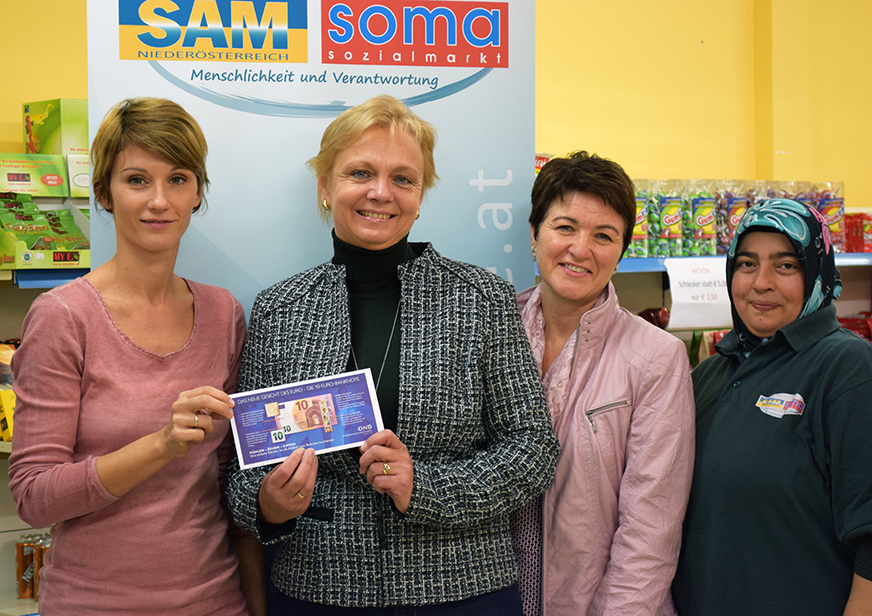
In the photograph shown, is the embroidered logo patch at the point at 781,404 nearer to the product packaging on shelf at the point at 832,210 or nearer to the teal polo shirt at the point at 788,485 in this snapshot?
the teal polo shirt at the point at 788,485

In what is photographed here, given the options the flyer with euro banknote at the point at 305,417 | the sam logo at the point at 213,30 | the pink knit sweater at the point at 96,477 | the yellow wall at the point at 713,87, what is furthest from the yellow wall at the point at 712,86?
the pink knit sweater at the point at 96,477

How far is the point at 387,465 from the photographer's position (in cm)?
151

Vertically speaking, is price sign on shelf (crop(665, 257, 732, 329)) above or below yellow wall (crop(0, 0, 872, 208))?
below

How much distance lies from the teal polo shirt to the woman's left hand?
2.79 feet

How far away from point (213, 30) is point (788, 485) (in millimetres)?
2052

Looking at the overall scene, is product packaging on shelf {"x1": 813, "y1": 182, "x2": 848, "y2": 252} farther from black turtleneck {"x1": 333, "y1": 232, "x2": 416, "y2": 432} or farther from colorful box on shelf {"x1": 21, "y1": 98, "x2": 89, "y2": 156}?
colorful box on shelf {"x1": 21, "y1": 98, "x2": 89, "y2": 156}

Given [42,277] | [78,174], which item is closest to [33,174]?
[78,174]

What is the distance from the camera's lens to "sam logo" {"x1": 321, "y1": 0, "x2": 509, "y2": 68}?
220cm

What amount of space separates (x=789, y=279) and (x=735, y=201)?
5.36 feet

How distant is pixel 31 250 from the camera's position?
277cm

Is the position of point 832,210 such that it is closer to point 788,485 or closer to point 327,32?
point 788,485

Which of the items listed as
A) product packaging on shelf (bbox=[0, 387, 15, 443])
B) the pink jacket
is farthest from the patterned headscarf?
product packaging on shelf (bbox=[0, 387, 15, 443])

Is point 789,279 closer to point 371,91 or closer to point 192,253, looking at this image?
point 371,91

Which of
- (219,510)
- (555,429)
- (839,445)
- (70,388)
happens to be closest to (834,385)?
(839,445)
